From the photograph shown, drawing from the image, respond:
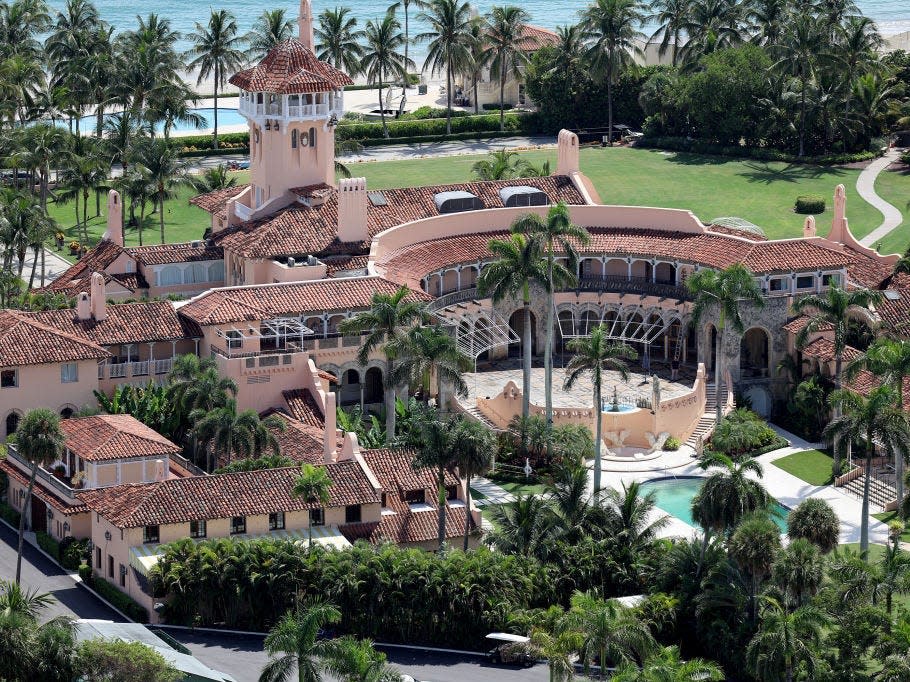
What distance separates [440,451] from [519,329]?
1197 inches

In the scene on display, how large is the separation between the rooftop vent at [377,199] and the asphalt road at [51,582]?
114ft

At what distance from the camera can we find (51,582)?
337ft

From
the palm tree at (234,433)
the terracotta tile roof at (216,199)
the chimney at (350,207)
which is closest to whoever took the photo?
the palm tree at (234,433)

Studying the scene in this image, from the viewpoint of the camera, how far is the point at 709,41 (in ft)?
563

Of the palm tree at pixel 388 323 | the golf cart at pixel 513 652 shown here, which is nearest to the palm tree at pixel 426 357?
the palm tree at pixel 388 323

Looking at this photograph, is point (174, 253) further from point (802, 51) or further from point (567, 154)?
point (802, 51)

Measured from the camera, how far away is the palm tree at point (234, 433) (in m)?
109

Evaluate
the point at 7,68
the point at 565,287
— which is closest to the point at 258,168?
the point at 565,287

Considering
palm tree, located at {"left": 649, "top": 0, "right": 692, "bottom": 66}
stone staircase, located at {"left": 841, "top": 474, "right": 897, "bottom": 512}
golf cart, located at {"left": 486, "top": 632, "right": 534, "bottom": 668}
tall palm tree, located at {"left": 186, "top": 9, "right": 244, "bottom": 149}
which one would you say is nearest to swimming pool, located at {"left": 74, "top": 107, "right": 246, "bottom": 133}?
tall palm tree, located at {"left": 186, "top": 9, "right": 244, "bottom": 149}

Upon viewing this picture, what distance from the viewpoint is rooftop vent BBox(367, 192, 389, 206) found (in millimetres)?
134375

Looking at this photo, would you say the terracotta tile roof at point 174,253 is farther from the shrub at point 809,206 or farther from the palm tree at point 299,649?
the palm tree at point 299,649

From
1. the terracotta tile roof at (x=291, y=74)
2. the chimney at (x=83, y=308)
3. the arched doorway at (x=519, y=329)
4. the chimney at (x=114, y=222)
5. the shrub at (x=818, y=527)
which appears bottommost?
the shrub at (x=818, y=527)

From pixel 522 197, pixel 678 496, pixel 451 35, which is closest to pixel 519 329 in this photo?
pixel 522 197

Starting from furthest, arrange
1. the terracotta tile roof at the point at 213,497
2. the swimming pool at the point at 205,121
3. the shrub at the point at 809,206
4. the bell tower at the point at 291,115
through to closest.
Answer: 1. the swimming pool at the point at 205,121
2. the shrub at the point at 809,206
3. the bell tower at the point at 291,115
4. the terracotta tile roof at the point at 213,497
